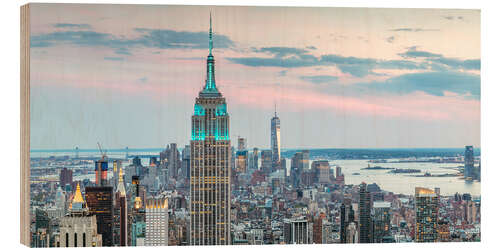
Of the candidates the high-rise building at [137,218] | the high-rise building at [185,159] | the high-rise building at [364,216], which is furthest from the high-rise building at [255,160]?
the high-rise building at [137,218]

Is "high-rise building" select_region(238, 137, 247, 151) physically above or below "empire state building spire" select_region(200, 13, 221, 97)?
below

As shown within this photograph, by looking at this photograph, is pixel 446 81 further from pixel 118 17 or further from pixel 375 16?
pixel 118 17

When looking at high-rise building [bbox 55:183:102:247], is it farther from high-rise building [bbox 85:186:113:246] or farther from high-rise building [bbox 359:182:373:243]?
high-rise building [bbox 359:182:373:243]

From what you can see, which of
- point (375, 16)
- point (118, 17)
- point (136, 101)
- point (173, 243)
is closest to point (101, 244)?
point (173, 243)

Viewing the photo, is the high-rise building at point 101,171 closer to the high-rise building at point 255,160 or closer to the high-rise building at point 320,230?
the high-rise building at point 255,160

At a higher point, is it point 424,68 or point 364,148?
point 424,68

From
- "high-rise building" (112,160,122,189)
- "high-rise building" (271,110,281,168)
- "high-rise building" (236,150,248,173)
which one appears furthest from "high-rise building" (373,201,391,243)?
"high-rise building" (112,160,122,189)
